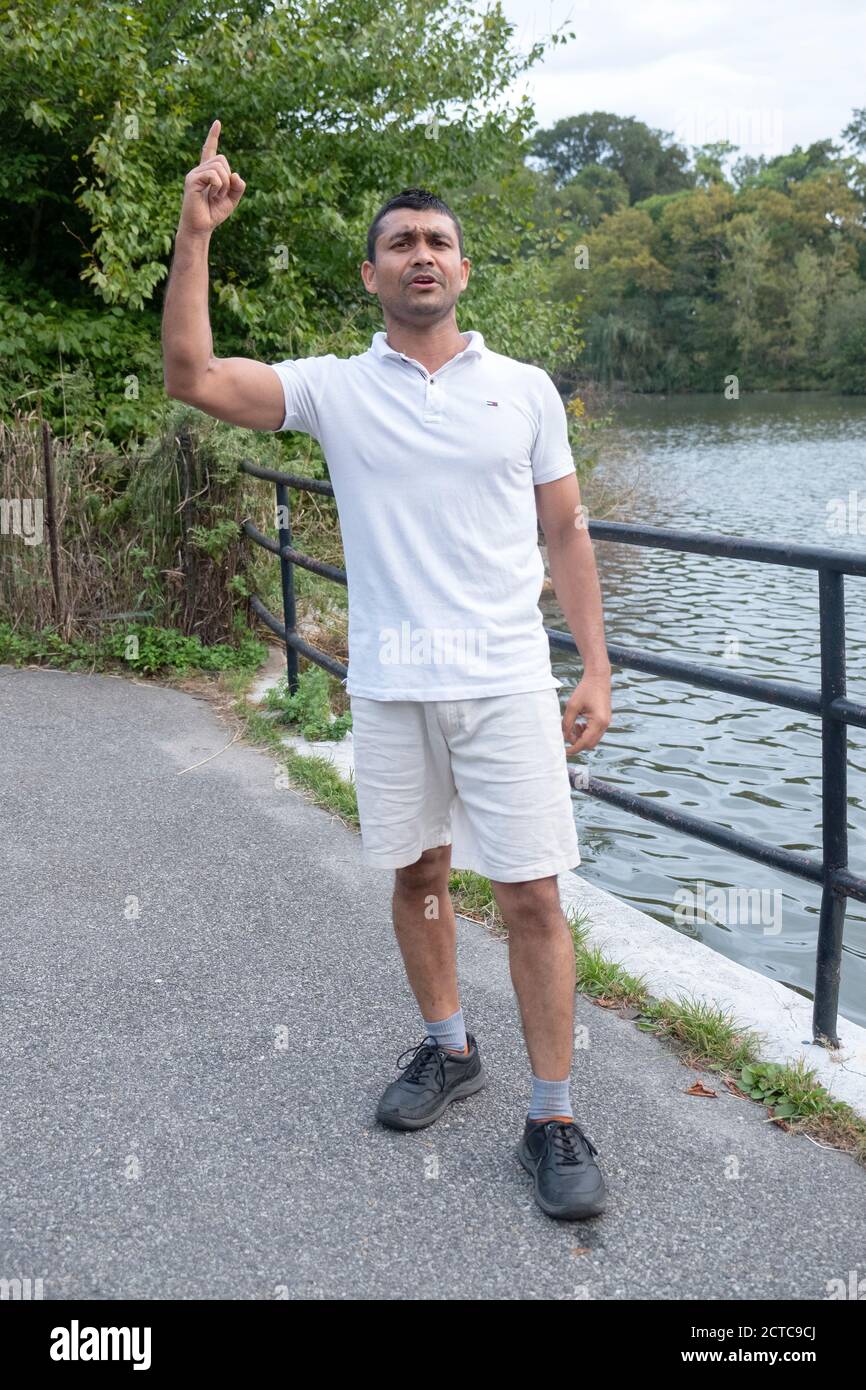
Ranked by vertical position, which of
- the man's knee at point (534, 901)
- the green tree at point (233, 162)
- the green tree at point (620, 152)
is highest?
the green tree at point (620, 152)

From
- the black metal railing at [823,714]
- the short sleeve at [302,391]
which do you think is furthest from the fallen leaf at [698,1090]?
the short sleeve at [302,391]

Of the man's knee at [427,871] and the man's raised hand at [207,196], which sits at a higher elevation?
the man's raised hand at [207,196]

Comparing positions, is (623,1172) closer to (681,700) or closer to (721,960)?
(721,960)

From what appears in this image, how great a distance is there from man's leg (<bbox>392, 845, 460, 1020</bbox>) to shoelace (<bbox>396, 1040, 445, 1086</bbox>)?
0.23 feet

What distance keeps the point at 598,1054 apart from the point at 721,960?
63 centimetres

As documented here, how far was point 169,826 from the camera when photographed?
496 cm

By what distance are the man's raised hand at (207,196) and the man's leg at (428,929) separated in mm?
1395

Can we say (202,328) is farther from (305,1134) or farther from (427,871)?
(305,1134)

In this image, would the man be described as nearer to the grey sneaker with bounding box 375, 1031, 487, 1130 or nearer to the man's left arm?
the man's left arm

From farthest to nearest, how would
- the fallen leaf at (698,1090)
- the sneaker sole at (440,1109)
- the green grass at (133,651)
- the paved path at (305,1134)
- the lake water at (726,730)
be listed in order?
the green grass at (133,651)
the lake water at (726,730)
the fallen leaf at (698,1090)
the sneaker sole at (440,1109)
the paved path at (305,1134)

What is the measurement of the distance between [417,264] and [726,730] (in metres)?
7.38

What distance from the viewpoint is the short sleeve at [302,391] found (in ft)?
8.71

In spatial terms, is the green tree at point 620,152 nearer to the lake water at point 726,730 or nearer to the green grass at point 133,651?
the lake water at point 726,730
